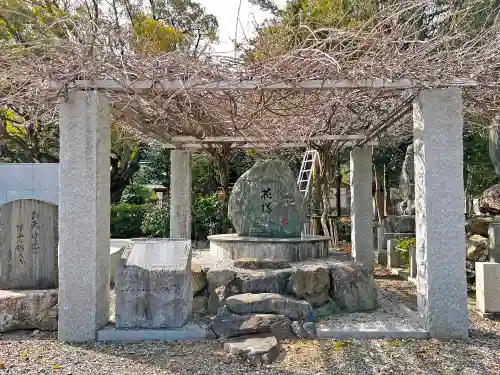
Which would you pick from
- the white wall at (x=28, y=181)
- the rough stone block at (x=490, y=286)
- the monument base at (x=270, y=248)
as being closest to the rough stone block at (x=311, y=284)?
the monument base at (x=270, y=248)

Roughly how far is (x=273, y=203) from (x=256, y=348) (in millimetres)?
3369

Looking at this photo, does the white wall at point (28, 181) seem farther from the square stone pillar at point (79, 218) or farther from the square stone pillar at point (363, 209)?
the square stone pillar at point (363, 209)

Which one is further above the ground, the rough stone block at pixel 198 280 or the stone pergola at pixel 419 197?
the stone pergola at pixel 419 197

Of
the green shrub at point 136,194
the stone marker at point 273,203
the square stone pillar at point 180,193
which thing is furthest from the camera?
the green shrub at point 136,194

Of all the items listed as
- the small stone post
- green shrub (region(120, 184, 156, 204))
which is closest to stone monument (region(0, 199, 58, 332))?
the small stone post

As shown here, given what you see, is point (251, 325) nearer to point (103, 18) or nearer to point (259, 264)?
point (259, 264)

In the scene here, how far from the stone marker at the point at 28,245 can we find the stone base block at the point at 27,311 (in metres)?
0.32

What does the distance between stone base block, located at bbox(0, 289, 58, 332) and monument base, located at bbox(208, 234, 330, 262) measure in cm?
265

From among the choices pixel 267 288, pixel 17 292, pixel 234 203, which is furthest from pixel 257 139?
pixel 17 292

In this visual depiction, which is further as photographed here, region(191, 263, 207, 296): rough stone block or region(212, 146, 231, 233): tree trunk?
region(212, 146, 231, 233): tree trunk

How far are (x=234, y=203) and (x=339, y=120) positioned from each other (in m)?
2.28

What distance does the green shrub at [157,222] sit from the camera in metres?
14.9

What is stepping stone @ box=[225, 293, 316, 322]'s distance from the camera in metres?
5.13

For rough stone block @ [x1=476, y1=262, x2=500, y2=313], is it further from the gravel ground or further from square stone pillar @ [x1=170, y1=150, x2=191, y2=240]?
square stone pillar @ [x1=170, y1=150, x2=191, y2=240]
